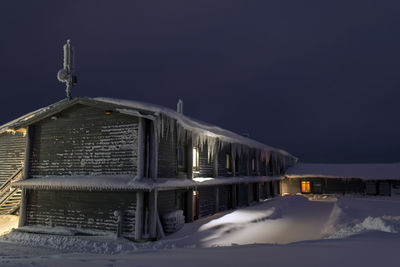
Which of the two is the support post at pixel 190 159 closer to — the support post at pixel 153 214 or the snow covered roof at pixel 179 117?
the snow covered roof at pixel 179 117

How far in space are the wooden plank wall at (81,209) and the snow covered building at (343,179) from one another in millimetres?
28674

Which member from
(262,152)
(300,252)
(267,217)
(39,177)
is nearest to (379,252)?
(300,252)

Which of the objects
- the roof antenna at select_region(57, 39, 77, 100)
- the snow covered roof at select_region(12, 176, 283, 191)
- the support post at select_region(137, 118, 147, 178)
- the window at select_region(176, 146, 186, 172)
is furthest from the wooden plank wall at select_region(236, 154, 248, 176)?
the roof antenna at select_region(57, 39, 77, 100)

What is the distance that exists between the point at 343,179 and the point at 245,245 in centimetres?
3214

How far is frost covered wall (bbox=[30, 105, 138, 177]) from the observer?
12.6m

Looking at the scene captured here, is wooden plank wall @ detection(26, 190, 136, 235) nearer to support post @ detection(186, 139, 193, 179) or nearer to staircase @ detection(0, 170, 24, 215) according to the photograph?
staircase @ detection(0, 170, 24, 215)

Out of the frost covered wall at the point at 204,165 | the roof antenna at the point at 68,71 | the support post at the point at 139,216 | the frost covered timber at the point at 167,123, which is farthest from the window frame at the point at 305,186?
the support post at the point at 139,216

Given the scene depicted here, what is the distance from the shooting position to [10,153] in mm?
18531

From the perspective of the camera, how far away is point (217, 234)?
11625 mm

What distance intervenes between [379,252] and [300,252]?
145cm

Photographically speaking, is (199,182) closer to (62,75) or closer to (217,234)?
(217,234)

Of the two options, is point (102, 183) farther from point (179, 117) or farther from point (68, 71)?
→ point (68, 71)

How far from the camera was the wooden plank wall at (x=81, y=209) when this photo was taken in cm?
1222

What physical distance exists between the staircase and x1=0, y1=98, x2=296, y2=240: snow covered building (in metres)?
0.07
